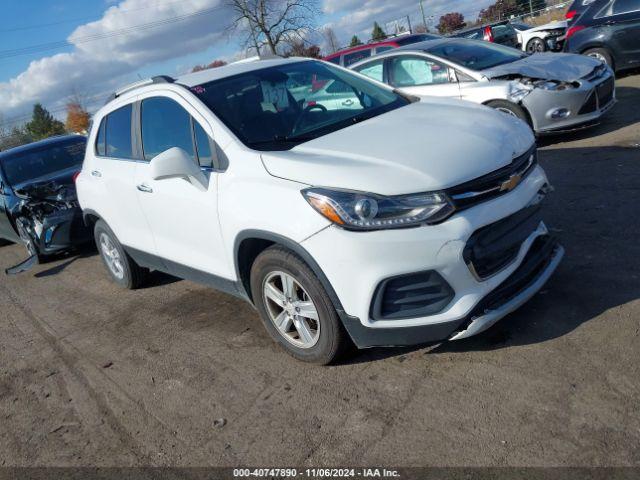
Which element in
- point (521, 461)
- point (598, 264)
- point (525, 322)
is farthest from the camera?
point (598, 264)

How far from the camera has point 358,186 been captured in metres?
3.11

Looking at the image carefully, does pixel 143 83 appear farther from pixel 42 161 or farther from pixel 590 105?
pixel 590 105

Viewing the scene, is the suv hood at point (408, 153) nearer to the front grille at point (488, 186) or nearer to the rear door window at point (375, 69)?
the front grille at point (488, 186)

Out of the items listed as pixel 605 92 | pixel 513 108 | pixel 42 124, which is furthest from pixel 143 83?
pixel 42 124

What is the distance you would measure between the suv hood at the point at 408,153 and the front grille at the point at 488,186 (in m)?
0.04

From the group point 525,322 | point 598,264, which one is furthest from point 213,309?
point 598,264

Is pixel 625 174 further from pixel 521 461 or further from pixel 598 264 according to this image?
pixel 521 461

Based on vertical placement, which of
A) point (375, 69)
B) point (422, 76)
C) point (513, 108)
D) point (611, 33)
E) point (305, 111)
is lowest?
point (513, 108)

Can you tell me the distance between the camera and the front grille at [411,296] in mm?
3072

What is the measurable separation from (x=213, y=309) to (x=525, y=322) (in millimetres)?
2596

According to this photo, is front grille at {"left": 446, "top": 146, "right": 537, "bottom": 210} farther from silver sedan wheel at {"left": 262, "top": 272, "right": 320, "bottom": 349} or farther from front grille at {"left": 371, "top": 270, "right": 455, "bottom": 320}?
silver sedan wheel at {"left": 262, "top": 272, "right": 320, "bottom": 349}

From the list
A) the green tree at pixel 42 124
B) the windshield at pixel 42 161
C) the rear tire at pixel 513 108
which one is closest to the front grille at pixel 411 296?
the rear tire at pixel 513 108

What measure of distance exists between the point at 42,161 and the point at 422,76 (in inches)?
223

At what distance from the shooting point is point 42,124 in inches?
2936
